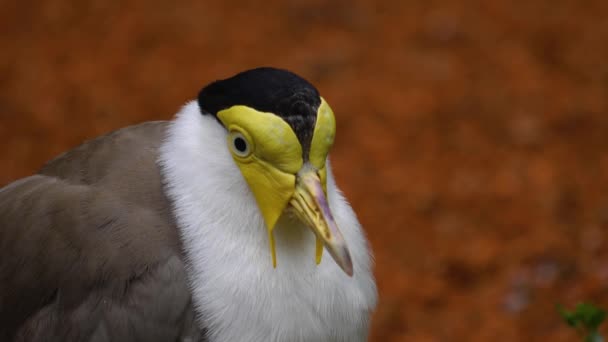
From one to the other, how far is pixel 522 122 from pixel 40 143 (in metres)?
3.39

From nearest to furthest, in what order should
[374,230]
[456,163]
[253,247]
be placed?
1. [253,247]
2. [374,230]
3. [456,163]

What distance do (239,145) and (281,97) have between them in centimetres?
22

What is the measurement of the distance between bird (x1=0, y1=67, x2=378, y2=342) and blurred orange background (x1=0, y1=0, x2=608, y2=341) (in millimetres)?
2187

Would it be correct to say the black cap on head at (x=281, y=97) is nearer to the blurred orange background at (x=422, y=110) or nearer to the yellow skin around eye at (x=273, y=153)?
the yellow skin around eye at (x=273, y=153)

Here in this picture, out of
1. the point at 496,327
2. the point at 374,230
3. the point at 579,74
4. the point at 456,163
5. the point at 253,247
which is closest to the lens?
the point at 253,247

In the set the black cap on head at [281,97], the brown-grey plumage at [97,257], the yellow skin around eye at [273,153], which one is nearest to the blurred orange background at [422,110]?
the brown-grey plumage at [97,257]

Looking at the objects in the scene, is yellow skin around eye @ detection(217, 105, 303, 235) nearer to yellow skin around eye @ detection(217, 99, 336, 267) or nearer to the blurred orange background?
yellow skin around eye @ detection(217, 99, 336, 267)

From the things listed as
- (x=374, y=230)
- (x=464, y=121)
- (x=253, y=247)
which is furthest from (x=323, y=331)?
(x=464, y=121)

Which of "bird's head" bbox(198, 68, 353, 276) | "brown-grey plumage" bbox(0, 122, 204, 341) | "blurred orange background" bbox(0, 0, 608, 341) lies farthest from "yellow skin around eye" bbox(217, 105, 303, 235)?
"blurred orange background" bbox(0, 0, 608, 341)

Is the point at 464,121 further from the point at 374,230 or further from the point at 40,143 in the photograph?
the point at 40,143

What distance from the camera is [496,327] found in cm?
488

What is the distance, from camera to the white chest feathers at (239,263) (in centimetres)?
276

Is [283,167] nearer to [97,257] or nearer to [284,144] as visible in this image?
[284,144]

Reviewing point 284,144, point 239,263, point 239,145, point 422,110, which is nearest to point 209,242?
point 239,263
